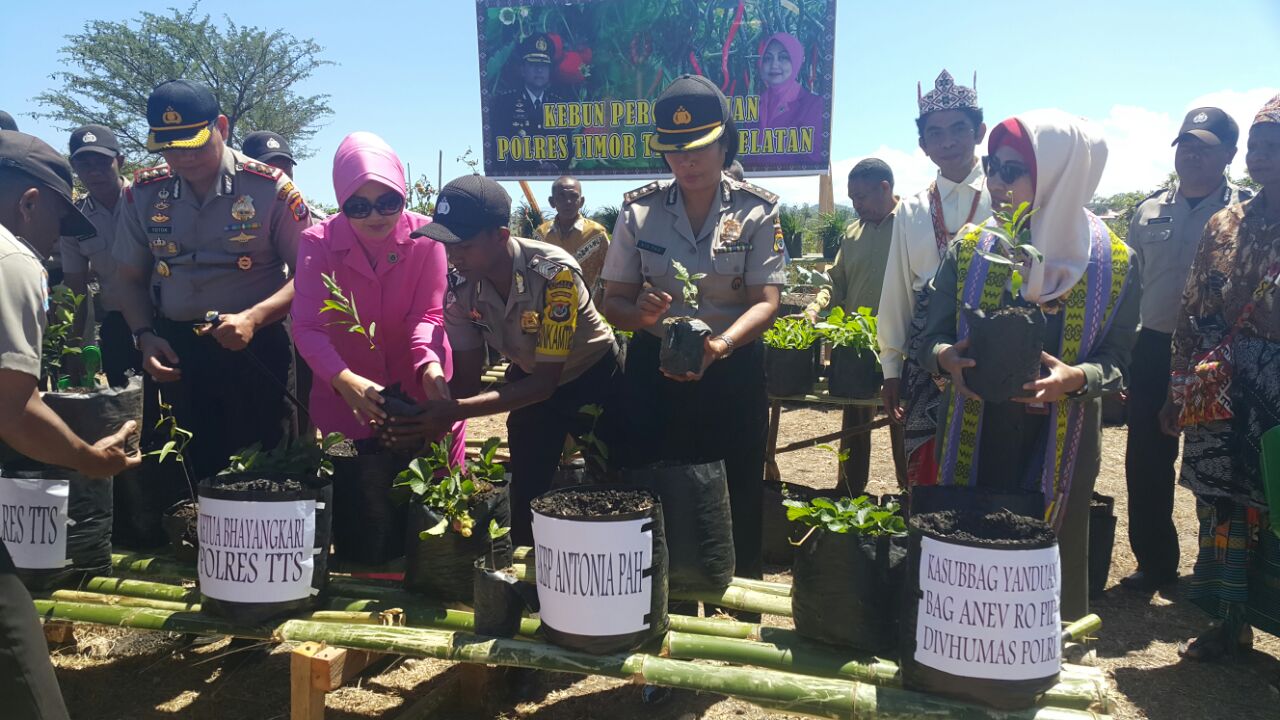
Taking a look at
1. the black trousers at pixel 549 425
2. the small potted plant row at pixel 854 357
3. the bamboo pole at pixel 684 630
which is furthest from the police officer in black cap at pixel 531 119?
the bamboo pole at pixel 684 630

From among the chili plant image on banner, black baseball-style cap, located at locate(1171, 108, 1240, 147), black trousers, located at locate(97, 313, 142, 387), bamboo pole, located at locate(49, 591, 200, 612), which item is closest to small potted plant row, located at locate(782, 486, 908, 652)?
bamboo pole, located at locate(49, 591, 200, 612)

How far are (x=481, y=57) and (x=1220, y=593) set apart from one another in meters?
10.1

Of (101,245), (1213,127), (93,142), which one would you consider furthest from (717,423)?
(93,142)

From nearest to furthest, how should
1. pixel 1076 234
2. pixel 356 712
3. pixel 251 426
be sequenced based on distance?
pixel 1076 234 → pixel 356 712 → pixel 251 426

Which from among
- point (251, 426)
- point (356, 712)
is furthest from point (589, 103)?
point (356, 712)

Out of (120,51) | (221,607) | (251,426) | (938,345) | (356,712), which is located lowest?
(356,712)

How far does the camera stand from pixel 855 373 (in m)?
4.34

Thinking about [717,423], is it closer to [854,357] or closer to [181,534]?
[854,357]

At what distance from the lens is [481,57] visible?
1110 centimetres

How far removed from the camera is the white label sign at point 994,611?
177cm

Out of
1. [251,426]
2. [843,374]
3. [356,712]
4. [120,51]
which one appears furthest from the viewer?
[120,51]

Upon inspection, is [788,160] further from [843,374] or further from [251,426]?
[251,426]

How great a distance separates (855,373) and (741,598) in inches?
84.6

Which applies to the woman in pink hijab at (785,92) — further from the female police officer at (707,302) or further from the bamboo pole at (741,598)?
the bamboo pole at (741,598)
